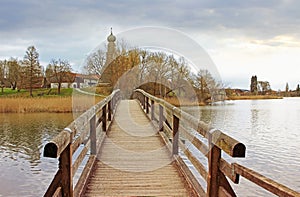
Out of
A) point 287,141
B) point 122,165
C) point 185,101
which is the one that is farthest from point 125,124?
point 185,101

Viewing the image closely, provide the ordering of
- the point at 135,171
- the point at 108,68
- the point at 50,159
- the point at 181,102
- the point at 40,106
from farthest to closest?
the point at 108,68 → the point at 181,102 → the point at 40,106 → the point at 50,159 → the point at 135,171

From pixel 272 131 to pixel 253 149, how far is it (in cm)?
446

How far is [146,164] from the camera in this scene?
427 cm

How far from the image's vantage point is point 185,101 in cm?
2411

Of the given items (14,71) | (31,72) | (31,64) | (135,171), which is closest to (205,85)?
(135,171)

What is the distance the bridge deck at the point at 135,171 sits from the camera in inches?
126

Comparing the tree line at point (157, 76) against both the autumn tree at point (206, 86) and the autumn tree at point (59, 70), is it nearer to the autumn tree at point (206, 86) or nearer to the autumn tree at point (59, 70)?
the autumn tree at point (206, 86)

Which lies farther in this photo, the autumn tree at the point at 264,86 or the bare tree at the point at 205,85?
the autumn tree at the point at 264,86

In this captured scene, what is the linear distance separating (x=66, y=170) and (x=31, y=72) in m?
37.9

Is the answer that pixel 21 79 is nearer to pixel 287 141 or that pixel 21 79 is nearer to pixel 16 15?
pixel 16 15

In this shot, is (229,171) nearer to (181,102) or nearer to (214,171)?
(214,171)

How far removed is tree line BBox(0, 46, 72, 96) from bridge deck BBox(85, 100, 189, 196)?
112 ft

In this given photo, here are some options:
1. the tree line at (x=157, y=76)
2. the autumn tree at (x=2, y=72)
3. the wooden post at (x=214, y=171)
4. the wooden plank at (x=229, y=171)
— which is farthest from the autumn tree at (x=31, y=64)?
the wooden plank at (x=229, y=171)

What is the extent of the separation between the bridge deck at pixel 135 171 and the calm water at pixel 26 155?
9.21 ft
